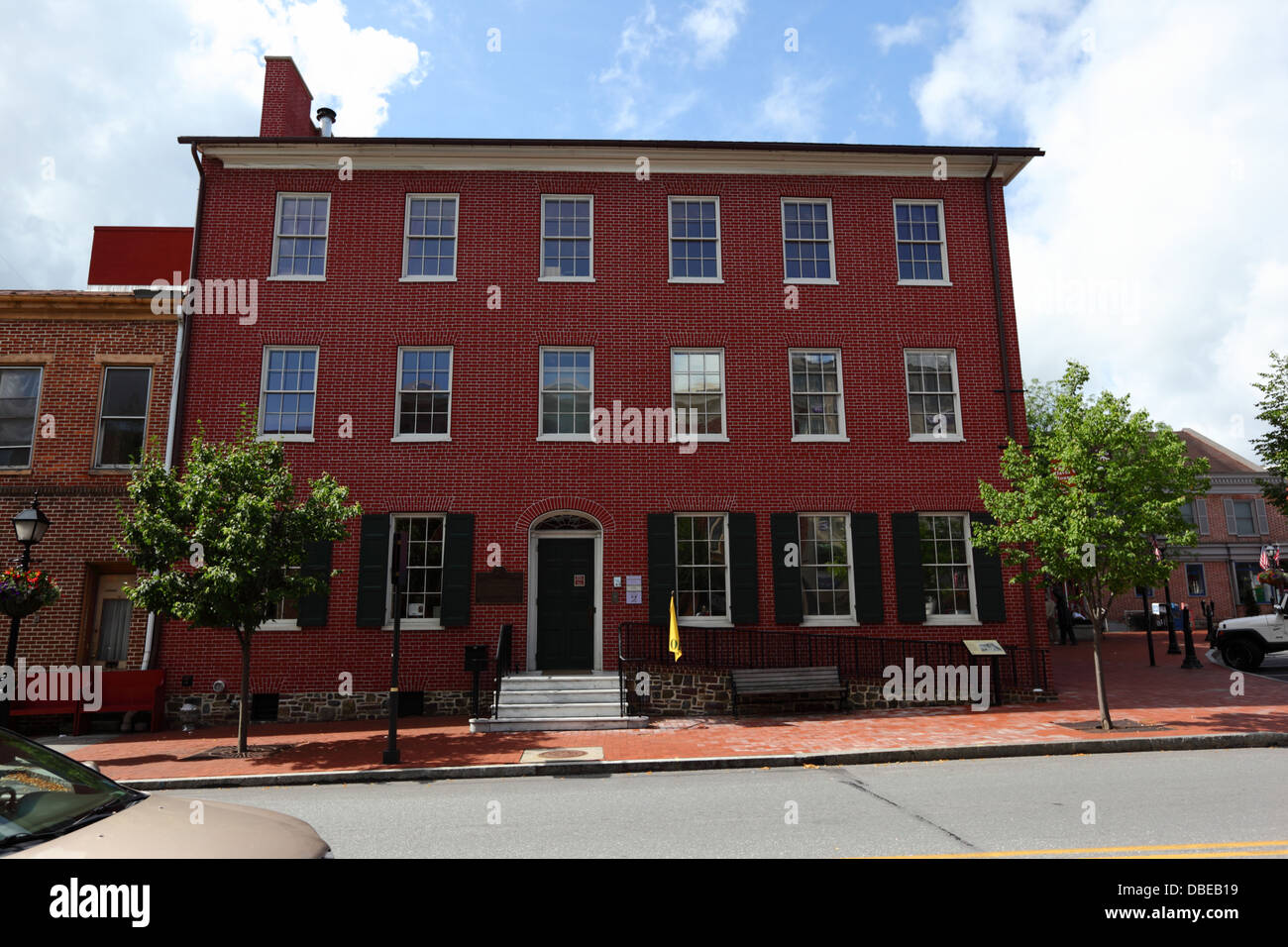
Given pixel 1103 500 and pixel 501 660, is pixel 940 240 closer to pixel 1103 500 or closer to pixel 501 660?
pixel 1103 500

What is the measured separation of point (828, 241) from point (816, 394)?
3.61 meters

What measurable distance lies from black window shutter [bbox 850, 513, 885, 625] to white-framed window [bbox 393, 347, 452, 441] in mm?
8628

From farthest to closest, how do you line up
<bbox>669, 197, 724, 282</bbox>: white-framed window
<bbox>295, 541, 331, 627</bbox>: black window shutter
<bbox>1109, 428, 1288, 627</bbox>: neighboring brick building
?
1. <bbox>1109, 428, 1288, 627</bbox>: neighboring brick building
2. <bbox>669, 197, 724, 282</bbox>: white-framed window
3. <bbox>295, 541, 331, 627</bbox>: black window shutter

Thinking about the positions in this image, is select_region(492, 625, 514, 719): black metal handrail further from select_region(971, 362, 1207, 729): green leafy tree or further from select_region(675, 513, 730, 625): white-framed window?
select_region(971, 362, 1207, 729): green leafy tree

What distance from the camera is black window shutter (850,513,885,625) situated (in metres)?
15.4

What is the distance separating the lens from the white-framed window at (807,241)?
55.4 feet

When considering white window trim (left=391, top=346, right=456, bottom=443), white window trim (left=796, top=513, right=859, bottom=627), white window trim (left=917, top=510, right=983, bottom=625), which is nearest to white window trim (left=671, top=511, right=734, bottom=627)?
white window trim (left=796, top=513, right=859, bottom=627)

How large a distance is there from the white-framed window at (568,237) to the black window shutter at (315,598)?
7282 mm

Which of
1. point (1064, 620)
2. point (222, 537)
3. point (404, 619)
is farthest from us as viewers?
point (1064, 620)

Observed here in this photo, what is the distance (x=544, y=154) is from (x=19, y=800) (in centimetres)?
1551

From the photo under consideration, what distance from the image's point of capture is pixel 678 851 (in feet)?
19.7

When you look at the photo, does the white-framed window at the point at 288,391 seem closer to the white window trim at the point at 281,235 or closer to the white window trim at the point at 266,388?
the white window trim at the point at 266,388

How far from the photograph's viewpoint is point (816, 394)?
53.5ft

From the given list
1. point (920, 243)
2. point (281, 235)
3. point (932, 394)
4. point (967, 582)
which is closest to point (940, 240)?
point (920, 243)
